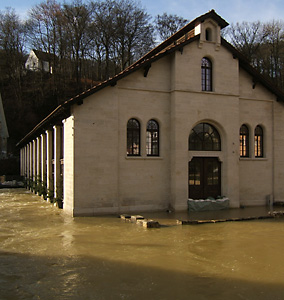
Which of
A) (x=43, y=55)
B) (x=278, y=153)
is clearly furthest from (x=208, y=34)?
(x=43, y=55)

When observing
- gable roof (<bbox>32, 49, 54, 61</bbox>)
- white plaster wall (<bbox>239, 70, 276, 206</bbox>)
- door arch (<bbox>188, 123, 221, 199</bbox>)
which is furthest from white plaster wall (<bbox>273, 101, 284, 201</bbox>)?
gable roof (<bbox>32, 49, 54, 61</bbox>)

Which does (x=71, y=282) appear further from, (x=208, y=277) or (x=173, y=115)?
(x=173, y=115)

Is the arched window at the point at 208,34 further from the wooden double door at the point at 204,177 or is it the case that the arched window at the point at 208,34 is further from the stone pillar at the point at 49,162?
the stone pillar at the point at 49,162

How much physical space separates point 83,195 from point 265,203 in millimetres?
10191

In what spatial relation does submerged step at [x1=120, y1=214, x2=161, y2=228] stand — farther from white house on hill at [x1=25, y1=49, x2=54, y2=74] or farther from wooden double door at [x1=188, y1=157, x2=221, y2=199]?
white house on hill at [x1=25, y1=49, x2=54, y2=74]

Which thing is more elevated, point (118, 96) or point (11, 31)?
point (11, 31)

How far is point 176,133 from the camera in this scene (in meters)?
17.3

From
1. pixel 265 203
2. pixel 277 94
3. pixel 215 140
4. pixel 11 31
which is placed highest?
pixel 11 31

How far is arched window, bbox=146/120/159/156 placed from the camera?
688 inches

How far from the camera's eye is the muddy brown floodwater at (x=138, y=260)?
23.1 ft

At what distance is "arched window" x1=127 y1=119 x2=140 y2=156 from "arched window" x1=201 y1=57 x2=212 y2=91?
4154 millimetres

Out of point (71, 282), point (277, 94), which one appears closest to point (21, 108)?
point (277, 94)

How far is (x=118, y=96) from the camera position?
1661cm

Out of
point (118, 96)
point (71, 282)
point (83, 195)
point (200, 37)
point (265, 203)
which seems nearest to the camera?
point (71, 282)
